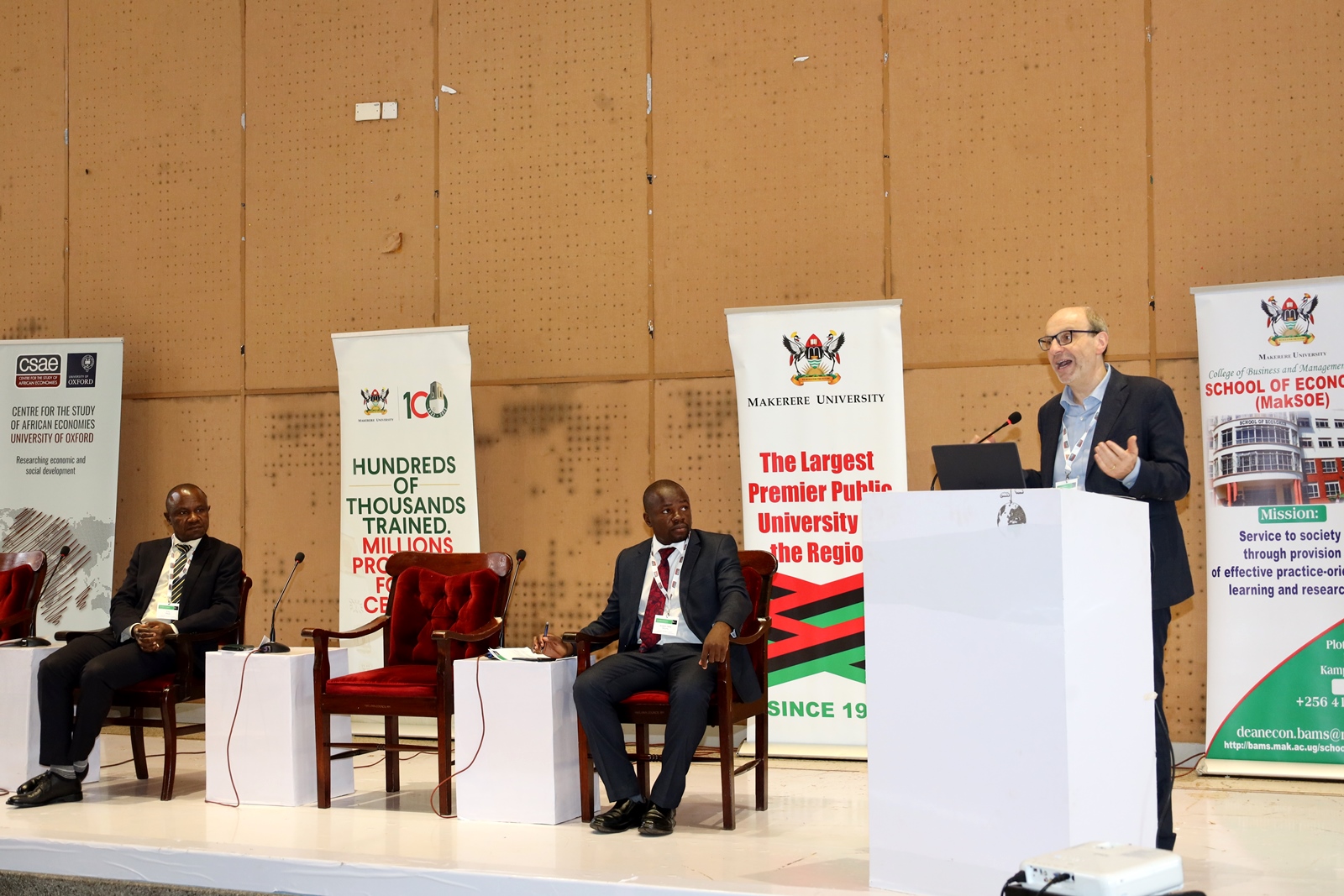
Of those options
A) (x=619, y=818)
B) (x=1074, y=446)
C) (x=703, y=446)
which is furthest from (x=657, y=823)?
(x=703, y=446)

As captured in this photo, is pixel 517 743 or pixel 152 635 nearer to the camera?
pixel 517 743

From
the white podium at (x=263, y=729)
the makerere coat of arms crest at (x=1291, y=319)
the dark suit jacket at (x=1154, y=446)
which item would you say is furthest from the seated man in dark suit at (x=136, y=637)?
the makerere coat of arms crest at (x=1291, y=319)

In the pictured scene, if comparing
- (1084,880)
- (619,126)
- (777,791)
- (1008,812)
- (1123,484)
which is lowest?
(777,791)

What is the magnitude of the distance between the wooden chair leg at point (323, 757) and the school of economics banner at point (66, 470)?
258cm

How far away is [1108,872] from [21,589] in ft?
16.9

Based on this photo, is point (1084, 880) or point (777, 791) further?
point (777, 791)

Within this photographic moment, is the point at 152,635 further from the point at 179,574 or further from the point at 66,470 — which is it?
the point at 66,470

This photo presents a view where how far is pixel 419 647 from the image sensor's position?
5000 millimetres

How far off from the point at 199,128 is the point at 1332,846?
642 cm

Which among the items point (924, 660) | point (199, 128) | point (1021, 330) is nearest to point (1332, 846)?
point (924, 660)

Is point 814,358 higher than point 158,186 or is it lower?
lower

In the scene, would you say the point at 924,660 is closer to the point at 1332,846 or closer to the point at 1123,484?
the point at 1123,484

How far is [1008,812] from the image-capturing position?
298cm

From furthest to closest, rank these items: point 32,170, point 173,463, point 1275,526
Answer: point 32,170, point 173,463, point 1275,526
